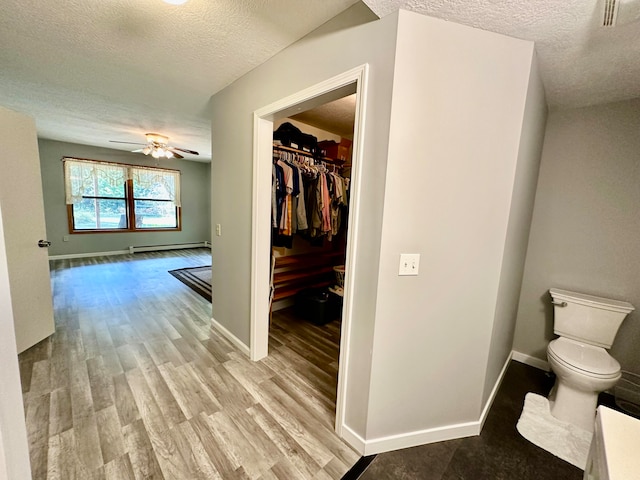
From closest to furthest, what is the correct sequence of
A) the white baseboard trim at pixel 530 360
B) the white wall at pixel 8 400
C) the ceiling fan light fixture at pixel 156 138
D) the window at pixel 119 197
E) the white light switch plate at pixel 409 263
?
the white wall at pixel 8 400
the white light switch plate at pixel 409 263
the white baseboard trim at pixel 530 360
the ceiling fan light fixture at pixel 156 138
the window at pixel 119 197

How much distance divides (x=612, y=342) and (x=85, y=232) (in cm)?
818

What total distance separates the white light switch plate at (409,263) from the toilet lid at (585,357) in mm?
1350

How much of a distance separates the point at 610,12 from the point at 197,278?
5095 mm

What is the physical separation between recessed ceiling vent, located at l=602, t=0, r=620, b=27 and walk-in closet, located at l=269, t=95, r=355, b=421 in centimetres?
165

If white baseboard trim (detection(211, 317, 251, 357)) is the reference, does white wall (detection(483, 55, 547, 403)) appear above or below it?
above

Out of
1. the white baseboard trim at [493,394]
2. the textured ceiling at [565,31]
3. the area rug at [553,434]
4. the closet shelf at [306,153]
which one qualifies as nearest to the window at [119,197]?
the closet shelf at [306,153]

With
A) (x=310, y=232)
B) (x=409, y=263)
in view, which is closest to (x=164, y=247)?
(x=310, y=232)

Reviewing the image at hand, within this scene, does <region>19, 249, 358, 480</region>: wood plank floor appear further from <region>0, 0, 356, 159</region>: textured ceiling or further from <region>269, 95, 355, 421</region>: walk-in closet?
<region>0, 0, 356, 159</region>: textured ceiling

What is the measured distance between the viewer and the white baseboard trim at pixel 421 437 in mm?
1463

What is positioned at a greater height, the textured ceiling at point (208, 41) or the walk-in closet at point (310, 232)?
the textured ceiling at point (208, 41)

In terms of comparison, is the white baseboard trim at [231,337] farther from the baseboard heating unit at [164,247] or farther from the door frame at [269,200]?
the baseboard heating unit at [164,247]

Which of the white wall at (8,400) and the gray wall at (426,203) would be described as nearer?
the white wall at (8,400)

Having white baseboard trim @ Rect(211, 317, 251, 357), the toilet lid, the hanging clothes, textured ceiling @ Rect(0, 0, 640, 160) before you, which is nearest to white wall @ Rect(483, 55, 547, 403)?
textured ceiling @ Rect(0, 0, 640, 160)

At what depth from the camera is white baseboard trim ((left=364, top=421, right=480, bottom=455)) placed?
4.80ft
